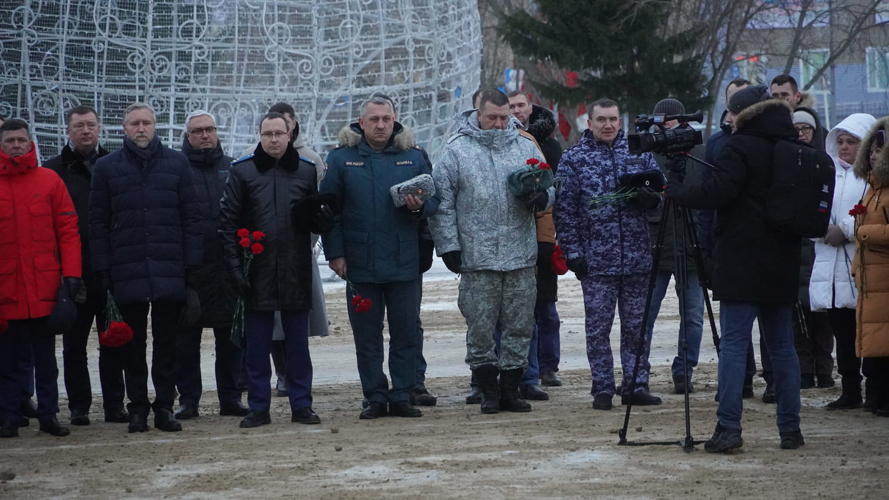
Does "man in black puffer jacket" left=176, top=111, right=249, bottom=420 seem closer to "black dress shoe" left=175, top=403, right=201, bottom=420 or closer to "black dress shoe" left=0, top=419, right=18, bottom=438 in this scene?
"black dress shoe" left=175, top=403, right=201, bottom=420

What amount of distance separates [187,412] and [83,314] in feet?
3.15

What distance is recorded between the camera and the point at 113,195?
753cm

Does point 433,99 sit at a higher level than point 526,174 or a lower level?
higher

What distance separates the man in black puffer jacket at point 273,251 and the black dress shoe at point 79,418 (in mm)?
1150

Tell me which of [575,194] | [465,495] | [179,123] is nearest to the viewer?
[465,495]

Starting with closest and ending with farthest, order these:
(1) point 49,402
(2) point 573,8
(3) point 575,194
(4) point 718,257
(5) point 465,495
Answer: (5) point 465,495
(4) point 718,257
(1) point 49,402
(3) point 575,194
(2) point 573,8

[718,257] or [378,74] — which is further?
[378,74]

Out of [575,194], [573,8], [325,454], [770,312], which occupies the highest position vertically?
[573,8]

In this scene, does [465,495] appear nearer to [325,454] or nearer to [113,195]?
[325,454]

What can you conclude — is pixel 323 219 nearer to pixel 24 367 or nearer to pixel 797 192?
pixel 24 367

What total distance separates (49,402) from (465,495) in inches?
133

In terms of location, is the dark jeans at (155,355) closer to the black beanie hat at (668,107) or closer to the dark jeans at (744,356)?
the dark jeans at (744,356)

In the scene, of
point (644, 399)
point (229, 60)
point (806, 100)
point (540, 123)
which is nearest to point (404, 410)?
point (644, 399)

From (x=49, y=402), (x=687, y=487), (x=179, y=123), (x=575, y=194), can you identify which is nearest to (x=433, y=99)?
(x=179, y=123)
